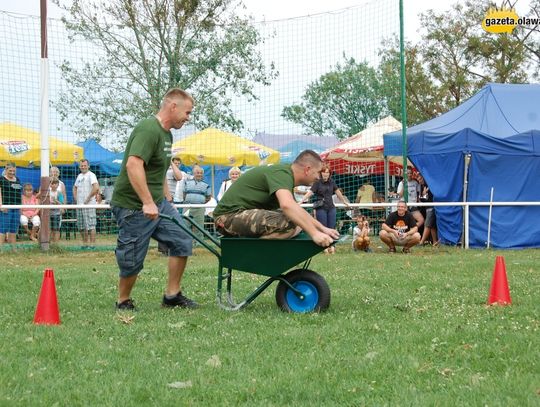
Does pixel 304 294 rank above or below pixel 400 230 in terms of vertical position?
below

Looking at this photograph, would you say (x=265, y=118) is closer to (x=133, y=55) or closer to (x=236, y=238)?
(x=133, y=55)

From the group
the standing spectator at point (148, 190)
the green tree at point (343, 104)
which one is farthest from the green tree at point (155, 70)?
the green tree at point (343, 104)

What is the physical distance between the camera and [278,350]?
5.09 m

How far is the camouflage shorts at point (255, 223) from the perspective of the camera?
6.66 metres

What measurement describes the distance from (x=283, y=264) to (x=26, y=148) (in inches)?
578

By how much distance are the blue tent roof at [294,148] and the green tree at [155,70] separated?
1.23 metres

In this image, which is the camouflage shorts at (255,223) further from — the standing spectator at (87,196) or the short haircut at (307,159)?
the standing spectator at (87,196)

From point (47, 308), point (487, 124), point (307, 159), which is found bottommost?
point (47, 308)

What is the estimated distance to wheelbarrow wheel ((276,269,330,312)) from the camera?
6.71 metres

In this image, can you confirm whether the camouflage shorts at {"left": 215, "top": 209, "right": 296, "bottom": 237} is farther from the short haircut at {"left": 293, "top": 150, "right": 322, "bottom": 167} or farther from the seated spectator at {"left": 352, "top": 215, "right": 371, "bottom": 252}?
the seated spectator at {"left": 352, "top": 215, "right": 371, "bottom": 252}

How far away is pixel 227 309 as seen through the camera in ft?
22.7

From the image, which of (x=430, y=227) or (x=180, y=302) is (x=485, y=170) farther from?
(x=180, y=302)

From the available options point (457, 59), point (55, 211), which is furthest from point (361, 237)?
point (457, 59)

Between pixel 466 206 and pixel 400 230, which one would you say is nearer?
pixel 400 230
